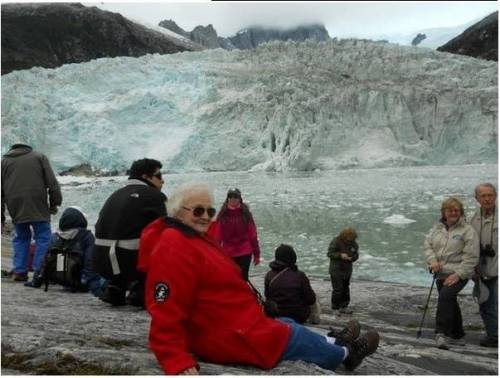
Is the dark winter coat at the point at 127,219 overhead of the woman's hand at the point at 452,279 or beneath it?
overhead

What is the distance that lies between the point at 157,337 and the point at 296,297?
2.05 metres

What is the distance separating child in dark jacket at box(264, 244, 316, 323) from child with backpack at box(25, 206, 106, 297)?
1.27 meters

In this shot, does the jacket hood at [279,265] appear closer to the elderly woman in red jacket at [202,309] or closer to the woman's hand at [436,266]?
the woman's hand at [436,266]

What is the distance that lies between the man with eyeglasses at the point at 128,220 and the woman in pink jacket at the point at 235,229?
1870 millimetres

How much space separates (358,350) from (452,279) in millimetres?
1716

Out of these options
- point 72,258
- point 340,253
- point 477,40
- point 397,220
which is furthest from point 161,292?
point 477,40

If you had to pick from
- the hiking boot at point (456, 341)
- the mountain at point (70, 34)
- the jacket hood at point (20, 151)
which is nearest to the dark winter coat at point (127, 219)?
the jacket hood at point (20, 151)

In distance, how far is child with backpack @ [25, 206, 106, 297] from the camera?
4.27 metres

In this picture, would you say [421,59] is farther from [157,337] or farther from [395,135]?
[157,337]

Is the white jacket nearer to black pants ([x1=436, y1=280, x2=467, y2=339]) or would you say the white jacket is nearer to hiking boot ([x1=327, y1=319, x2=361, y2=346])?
black pants ([x1=436, y1=280, x2=467, y2=339])

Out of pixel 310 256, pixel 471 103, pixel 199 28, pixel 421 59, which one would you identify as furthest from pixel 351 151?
pixel 199 28

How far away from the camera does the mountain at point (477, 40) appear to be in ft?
182

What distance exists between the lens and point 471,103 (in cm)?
2925

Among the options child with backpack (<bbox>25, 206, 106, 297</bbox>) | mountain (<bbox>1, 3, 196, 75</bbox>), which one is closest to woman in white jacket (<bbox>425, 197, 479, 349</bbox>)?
child with backpack (<bbox>25, 206, 106, 297</bbox>)
